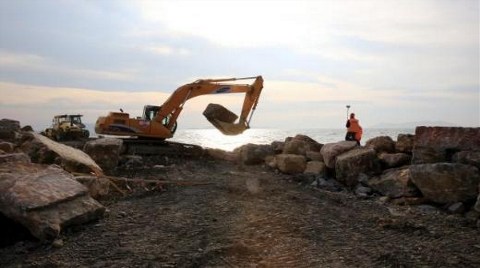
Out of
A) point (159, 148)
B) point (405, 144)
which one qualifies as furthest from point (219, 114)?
point (405, 144)

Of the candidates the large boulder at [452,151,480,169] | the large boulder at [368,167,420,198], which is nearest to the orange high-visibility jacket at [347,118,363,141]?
the large boulder at [368,167,420,198]

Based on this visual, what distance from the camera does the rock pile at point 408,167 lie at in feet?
28.2

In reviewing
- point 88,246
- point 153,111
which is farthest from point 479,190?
point 153,111

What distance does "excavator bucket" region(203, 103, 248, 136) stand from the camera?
15984 mm

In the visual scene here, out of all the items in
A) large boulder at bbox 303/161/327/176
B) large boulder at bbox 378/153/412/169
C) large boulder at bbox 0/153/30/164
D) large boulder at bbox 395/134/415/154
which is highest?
large boulder at bbox 395/134/415/154

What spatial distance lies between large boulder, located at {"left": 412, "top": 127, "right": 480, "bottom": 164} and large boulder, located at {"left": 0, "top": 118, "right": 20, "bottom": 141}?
1249 centimetres

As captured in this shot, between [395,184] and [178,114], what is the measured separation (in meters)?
10.1

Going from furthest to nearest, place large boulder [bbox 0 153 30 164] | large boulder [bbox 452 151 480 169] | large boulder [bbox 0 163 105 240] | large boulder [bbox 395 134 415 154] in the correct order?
large boulder [bbox 395 134 415 154], large boulder [bbox 452 151 480 169], large boulder [bbox 0 153 30 164], large boulder [bbox 0 163 105 240]

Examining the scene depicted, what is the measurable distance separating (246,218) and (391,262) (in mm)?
2487

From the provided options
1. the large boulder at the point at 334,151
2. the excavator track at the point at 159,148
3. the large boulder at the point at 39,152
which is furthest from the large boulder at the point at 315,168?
the large boulder at the point at 39,152

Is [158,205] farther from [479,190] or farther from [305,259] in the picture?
[479,190]

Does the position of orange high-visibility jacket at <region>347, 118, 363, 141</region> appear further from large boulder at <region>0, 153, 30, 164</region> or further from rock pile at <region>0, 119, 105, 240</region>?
large boulder at <region>0, 153, 30, 164</region>

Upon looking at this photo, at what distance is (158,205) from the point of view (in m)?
8.23

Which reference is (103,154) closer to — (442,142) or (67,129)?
(442,142)
